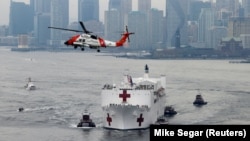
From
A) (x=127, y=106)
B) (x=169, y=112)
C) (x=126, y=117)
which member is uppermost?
(x=127, y=106)

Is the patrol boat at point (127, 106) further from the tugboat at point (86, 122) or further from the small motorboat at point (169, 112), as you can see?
the small motorboat at point (169, 112)

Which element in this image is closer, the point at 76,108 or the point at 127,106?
the point at 127,106

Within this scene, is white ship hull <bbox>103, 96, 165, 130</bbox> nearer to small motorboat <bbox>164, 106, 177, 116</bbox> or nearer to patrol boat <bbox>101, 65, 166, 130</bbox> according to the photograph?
patrol boat <bbox>101, 65, 166, 130</bbox>

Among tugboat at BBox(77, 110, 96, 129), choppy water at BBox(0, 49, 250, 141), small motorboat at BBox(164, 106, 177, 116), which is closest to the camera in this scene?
choppy water at BBox(0, 49, 250, 141)

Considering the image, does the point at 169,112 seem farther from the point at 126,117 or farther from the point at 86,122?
the point at 126,117

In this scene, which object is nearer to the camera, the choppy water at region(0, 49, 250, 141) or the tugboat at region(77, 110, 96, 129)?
the choppy water at region(0, 49, 250, 141)

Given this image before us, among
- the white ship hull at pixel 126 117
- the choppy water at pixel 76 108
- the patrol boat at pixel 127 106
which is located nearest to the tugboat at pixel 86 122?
the choppy water at pixel 76 108

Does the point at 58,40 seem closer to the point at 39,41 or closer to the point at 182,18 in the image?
the point at 39,41

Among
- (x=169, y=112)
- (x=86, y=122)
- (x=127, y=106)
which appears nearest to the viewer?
(x=127, y=106)

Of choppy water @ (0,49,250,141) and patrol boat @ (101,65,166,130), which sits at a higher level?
patrol boat @ (101,65,166,130)

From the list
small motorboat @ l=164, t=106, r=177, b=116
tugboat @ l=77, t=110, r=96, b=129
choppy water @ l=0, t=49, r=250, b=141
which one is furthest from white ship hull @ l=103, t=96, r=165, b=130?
small motorboat @ l=164, t=106, r=177, b=116

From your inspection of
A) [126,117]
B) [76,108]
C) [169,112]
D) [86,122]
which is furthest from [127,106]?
[76,108]
